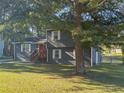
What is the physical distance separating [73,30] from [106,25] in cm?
362

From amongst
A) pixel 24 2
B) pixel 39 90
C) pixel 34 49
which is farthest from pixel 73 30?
pixel 34 49

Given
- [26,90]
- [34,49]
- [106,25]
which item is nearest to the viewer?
[26,90]

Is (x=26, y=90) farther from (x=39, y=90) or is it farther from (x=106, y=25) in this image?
(x=106, y=25)

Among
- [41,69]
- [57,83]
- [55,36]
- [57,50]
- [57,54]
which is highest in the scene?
[55,36]

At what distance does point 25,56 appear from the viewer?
4972 cm

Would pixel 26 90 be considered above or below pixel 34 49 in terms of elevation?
below

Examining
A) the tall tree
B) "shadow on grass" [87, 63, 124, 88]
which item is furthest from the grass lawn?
the tall tree

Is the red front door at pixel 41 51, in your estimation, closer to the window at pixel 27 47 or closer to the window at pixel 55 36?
the window at pixel 27 47

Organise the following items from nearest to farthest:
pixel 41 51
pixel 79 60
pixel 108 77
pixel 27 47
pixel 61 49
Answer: pixel 108 77 < pixel 79 60 < pixel 61 49 < pixel 41 51 < pixel 27 47

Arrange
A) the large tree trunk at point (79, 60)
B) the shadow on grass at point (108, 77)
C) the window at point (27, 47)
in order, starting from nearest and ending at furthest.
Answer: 1. the shadow on grass at point (108, 77)
2. the large tree trunk at point (79, 60)
3. the window at point (27, 47)

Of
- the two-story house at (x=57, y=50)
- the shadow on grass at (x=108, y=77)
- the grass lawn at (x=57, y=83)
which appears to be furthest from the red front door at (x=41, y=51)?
the grass lawn at (x=57, y=83)

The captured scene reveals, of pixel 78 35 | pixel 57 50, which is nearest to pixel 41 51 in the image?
pixel 57 50

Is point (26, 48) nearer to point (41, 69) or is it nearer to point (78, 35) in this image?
point (41, 69)

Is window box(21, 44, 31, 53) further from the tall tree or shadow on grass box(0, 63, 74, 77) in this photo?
the tall tree
